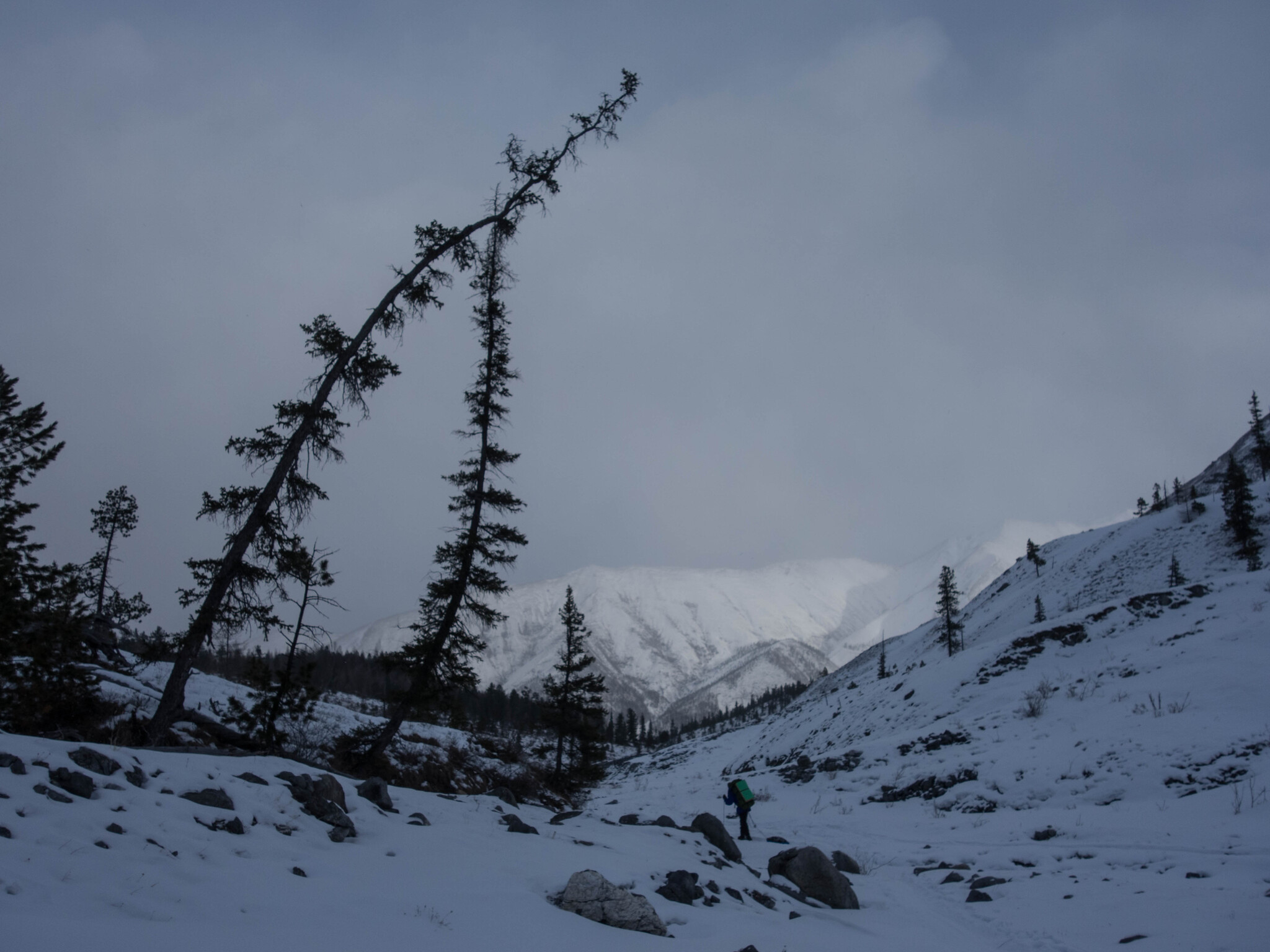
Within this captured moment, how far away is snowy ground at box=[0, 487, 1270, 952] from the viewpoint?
4781 millimetres

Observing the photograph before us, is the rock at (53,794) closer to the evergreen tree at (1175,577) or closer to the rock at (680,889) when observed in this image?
the rock at (680,889)

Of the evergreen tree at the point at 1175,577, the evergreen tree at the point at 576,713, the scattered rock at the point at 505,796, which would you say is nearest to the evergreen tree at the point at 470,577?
the scattered rock at the point at 505,796

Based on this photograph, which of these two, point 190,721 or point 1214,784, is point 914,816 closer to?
point 1214,784

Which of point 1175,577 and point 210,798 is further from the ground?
point 1175,577

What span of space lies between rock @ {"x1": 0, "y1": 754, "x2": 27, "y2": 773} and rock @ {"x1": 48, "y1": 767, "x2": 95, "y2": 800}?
0.72 ft

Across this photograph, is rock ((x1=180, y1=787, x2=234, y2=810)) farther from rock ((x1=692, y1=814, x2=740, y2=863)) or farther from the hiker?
the hiker

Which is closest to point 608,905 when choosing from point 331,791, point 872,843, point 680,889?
point 680,889

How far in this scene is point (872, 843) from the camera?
15500 mm

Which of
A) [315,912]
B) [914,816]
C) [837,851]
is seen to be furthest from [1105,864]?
[315,912]

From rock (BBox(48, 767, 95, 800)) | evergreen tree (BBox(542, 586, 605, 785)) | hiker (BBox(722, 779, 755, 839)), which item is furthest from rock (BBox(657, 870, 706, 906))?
evergreen tree (BBox(542, 586, 605, 785))

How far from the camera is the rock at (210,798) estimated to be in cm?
644

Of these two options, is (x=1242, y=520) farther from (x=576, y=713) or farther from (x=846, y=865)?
(x=846, y=865)

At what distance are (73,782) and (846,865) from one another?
12.6 m

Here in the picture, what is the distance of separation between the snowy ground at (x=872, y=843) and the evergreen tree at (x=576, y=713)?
7328 millimetres
